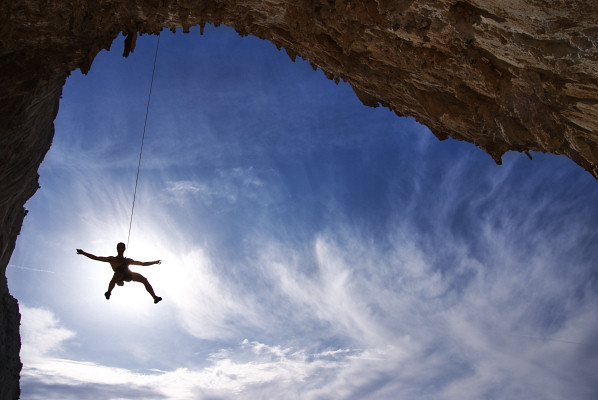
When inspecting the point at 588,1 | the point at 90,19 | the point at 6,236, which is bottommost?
the point at 588,1

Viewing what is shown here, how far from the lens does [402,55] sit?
8.85 metres

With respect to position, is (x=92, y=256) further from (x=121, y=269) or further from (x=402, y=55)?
(x=402, y=55)

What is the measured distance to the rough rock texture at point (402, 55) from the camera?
604cm

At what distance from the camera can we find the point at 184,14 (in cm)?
1099

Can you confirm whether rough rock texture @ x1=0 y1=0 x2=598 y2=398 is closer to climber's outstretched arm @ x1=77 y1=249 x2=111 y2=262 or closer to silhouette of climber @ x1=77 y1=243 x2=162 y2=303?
climber's outstretched arm @ x1=77 y1=249 x2=111 y2=262

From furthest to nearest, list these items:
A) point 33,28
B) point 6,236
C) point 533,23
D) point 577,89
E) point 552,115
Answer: point 6,236 → point 33,28 → point 552,115 → point 577,89 → point 533,23

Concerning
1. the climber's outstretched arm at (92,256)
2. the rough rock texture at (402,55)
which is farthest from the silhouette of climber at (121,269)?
the rough rock texture at (402,55)

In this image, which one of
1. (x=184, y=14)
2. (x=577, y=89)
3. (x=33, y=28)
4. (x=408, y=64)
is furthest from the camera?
(x=184, y=14)

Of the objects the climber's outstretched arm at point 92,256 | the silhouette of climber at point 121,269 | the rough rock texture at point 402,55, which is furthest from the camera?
the silhouette of climber at point 121,269

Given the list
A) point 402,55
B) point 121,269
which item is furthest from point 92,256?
point 402,55

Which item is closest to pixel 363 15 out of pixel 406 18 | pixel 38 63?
pixel 406 18

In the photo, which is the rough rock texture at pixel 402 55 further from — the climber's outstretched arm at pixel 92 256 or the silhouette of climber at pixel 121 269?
the silhouette of climber at pixel 121 269

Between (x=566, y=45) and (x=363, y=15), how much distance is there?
3.95 metres

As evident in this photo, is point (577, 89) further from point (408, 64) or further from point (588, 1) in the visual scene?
point (408, 64)
